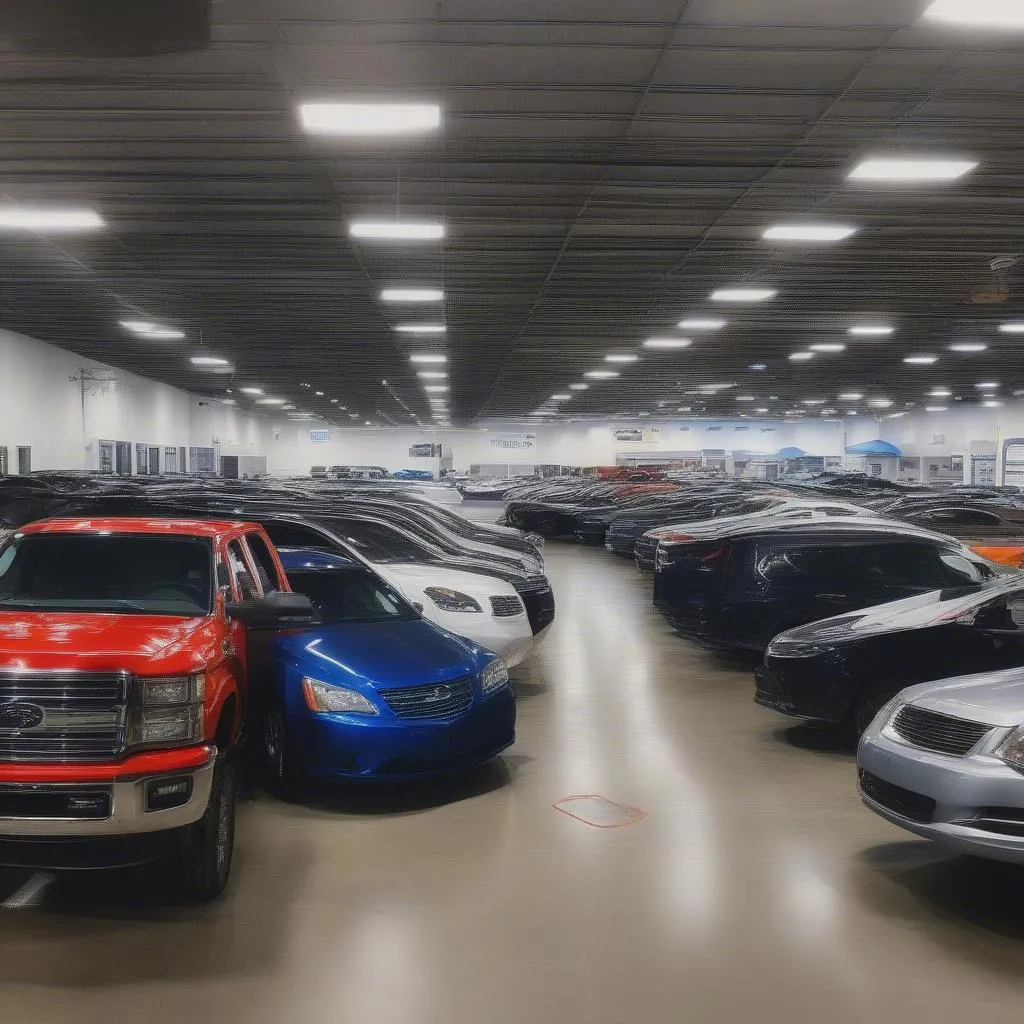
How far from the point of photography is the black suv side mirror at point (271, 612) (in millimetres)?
5891

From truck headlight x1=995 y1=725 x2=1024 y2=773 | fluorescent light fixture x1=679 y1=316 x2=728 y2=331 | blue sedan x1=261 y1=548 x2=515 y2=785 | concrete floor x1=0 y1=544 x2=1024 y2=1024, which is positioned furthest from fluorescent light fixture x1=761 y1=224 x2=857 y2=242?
truck headlight x1=995 y1=725 x2=1024 y2=773

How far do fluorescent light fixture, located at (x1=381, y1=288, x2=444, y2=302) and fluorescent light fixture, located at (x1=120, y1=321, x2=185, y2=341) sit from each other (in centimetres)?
758

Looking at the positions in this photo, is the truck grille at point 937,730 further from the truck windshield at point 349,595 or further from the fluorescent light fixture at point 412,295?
the fluorescent light fixture at point 412,295

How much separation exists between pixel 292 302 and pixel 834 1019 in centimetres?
2063

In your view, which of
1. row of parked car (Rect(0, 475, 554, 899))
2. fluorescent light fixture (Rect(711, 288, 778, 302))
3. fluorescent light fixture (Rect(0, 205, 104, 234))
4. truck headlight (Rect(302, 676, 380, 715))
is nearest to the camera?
row of parked car (Rect(0, 475, 554, 899))

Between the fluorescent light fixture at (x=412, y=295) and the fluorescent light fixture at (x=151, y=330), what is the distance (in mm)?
7582

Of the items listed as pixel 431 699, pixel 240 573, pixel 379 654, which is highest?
pixel 240 573

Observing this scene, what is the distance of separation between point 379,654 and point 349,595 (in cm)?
167

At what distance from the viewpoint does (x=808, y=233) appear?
1596 cm

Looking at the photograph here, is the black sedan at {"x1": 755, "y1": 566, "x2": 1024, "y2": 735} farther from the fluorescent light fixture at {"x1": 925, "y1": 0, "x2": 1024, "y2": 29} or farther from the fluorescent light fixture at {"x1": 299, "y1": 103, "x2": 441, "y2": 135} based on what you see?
the fluorescent light fixture at {"x1": 299, "y1": 103, "x2": 441, "y2": 135}

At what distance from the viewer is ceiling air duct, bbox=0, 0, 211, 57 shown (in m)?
4.81

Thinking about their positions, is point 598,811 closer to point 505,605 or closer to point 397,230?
point 505,605

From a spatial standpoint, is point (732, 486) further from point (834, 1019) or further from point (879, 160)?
point (834, 1019)

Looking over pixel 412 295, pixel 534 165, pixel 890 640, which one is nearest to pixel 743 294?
pixel 412 295
